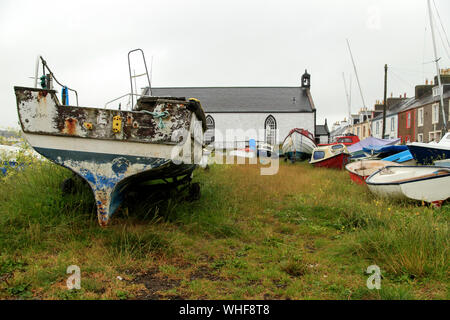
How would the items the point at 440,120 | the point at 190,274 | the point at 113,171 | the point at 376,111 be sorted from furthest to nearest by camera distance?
the point at 376,111 → the point at 440,120 → the point at 113,171 → the point at 190,274

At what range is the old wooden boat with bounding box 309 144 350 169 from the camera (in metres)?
13.7

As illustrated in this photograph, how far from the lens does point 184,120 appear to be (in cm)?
432

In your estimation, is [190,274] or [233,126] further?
[233,126]

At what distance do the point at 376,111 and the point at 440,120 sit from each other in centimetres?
2114

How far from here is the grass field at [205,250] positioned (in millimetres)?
2904

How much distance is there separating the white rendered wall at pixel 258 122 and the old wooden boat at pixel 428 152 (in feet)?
117

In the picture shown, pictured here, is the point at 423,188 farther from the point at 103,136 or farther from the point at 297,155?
the point at 297,155

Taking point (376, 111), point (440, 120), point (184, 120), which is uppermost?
point (376, 111)

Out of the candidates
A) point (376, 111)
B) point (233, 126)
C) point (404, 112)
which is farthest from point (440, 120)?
point (233, 126)

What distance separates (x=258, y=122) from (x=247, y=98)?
594cm

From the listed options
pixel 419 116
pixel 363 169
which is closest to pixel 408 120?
pixel 419 116

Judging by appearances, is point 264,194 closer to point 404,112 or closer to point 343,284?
point 343,284

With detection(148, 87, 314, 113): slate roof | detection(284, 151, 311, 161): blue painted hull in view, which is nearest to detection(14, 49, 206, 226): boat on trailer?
detection(284, 151, 311, 161): blue painted hull

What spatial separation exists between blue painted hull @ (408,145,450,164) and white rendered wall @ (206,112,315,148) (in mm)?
35609
